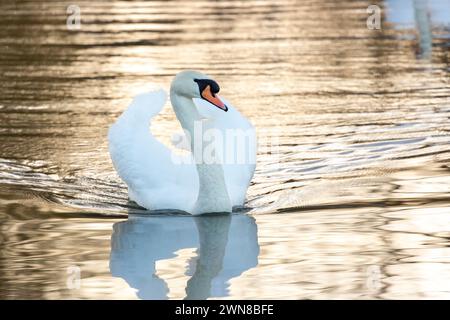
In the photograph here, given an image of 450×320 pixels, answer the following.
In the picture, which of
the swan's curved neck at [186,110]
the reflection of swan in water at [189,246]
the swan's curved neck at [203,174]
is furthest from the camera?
the swan's curved neck at [186,110]

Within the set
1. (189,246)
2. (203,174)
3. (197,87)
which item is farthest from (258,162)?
(189,246)

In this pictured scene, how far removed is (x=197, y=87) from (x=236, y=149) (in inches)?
31.5

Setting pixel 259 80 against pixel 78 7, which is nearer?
pixel 259 80

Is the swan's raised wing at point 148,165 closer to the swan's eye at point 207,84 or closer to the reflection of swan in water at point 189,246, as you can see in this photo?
the reflection of swan in water at point 189,246

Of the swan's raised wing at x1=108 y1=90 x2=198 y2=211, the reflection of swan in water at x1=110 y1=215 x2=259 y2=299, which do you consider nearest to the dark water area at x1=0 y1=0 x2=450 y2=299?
the reflection of swan in water at x1=110 y1=215 x2=259 y2=299

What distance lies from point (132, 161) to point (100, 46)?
8867mm

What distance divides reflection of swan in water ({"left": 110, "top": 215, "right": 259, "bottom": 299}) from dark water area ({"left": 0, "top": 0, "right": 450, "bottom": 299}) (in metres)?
0.02

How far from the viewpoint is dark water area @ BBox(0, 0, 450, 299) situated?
789 cm

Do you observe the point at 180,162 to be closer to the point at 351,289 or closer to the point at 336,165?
the point at 336,165

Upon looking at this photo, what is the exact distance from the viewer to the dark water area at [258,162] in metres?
7.89

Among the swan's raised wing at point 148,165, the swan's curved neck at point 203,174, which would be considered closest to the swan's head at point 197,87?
the swan's curved neck at point 203,174

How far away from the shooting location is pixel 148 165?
969 cm

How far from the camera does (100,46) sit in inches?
722

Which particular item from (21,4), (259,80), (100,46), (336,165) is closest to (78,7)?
(21,4)
